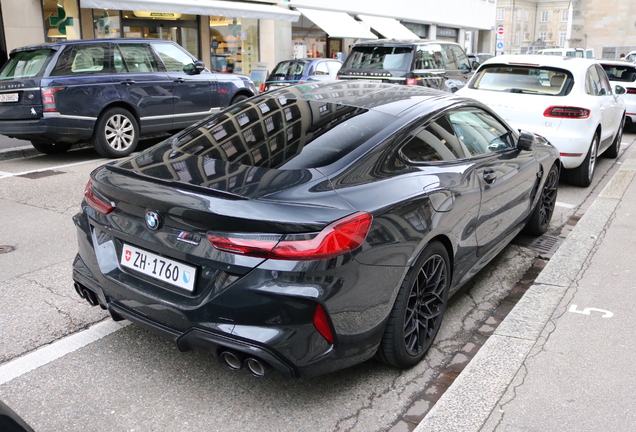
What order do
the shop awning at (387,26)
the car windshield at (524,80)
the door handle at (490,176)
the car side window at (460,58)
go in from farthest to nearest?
1. the shop awning at (387,26)
2. the car side window at (460,58)
3. the car windshield at (524,80)
4. the door handle at (490,176)

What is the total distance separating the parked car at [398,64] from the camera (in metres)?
12.4

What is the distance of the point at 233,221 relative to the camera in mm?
2787

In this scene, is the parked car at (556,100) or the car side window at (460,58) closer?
the parked car at (556,100)

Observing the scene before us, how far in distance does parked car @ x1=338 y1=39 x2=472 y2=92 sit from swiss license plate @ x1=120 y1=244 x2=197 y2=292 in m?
9.71

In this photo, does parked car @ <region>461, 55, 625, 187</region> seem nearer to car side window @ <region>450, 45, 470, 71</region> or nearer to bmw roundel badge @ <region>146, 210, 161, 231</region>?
car side window @ <region>450, 45, 470, 71</region>

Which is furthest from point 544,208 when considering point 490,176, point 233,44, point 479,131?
point 233,44

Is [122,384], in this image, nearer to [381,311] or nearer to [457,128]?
[381,311]

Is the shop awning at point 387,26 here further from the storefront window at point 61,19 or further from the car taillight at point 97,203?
the car taillight at point 97,203

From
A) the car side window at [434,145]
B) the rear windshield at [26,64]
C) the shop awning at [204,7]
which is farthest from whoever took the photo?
the shop awning at [204,7]

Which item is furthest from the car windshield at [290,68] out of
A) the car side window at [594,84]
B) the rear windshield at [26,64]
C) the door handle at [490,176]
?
the door handle at [490,176]

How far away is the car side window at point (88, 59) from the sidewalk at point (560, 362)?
7.52 meters

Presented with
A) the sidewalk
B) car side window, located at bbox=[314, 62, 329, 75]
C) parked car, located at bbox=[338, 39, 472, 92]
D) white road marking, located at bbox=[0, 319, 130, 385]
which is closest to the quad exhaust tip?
the sidewalk

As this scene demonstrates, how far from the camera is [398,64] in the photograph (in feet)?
41.1

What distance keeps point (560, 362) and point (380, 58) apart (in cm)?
1001
